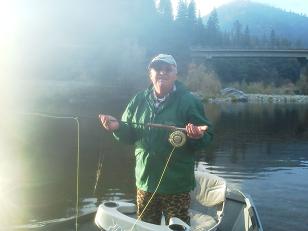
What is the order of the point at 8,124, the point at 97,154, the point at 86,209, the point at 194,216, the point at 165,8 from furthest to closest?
the point at 165,8
the point at 8,124
the point at 97,154
the point at 86,209
the point at 194,216

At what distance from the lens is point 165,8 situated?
12525 centimetres

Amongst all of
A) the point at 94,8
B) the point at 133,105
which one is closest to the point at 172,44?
the point at 94,8

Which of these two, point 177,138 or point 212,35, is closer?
point 177,138

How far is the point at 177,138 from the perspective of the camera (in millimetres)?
5285

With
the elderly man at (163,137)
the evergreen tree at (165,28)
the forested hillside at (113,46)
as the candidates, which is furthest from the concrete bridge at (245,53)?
the elderly man at (163,137)

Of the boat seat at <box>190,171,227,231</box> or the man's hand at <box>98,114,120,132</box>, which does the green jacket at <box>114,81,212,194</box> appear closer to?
the man's hand at <box>98,114,120,132</box>

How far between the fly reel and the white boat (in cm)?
162

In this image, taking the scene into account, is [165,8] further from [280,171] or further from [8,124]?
[280,171]

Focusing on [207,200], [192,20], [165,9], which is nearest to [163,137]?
[207,200]

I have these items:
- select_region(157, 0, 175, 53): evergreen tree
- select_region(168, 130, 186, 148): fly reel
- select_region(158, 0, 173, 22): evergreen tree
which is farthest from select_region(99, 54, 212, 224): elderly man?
select_region(158, 0, 173, 22): evergreen tree

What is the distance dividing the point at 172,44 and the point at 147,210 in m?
102

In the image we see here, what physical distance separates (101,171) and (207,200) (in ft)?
27.0

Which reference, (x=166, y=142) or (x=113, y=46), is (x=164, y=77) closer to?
(x=166, y=142)

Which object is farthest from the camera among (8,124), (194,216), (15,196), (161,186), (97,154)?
(8,124)
